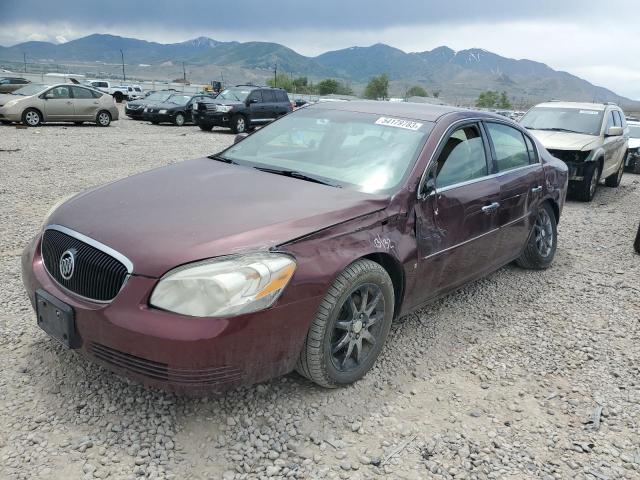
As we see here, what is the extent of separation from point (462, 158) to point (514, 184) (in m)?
0.80

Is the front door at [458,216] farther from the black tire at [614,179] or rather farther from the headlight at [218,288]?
the black tire at [614,179]

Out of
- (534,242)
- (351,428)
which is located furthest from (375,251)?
(534,242)

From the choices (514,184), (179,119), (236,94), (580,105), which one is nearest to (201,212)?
(514,184)

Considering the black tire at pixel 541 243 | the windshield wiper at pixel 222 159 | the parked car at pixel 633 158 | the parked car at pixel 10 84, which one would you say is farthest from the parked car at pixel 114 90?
the black tire at pixel 541 243

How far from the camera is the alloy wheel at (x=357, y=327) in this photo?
2.90m

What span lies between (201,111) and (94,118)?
11.9 feet

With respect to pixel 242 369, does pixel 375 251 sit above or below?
above

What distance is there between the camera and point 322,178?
336cm

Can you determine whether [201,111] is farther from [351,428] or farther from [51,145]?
[351,428]

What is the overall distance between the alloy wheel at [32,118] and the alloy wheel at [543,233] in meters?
16.4

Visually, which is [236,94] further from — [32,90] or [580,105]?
[580,105]

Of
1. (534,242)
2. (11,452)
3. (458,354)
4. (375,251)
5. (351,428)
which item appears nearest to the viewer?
(11,452)

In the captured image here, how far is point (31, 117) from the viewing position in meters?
16.5

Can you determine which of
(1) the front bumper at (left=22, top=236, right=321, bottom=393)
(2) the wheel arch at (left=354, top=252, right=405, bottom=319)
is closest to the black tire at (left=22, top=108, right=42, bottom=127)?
(1) the front bumper at (left=22, top=236, right=321, bottom=393)
